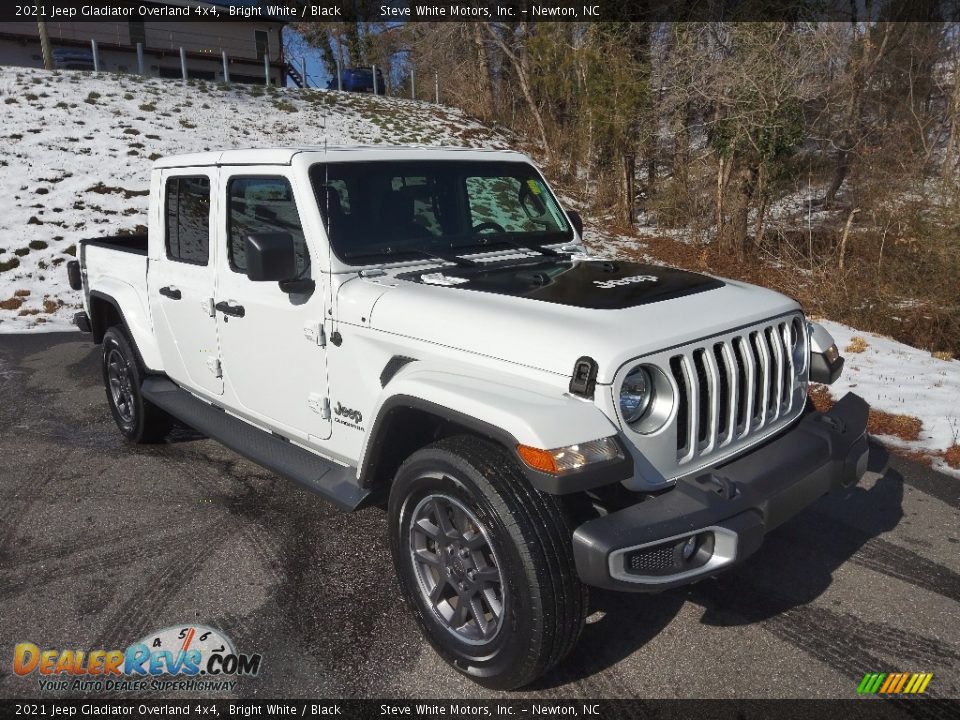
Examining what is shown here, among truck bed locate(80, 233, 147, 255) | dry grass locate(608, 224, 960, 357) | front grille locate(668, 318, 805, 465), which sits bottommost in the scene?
dry grass locate(608, 224, 960, 357)

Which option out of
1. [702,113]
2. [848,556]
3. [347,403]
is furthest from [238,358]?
[702,113]

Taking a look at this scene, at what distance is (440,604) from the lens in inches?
114

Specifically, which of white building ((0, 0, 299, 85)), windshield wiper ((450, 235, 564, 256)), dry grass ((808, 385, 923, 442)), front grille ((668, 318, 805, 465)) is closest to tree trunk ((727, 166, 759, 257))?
dry grass ((808, 385, 923, 442))

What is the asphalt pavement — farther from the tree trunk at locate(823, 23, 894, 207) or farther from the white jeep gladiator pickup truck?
the tree trunk at locate(823, 23, 894, 207)

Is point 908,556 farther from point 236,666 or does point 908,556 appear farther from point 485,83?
point 485,83

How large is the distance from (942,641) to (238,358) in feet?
11.9

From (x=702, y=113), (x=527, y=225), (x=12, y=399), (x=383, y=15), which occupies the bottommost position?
(x=12, y=399)

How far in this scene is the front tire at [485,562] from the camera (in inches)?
94.7

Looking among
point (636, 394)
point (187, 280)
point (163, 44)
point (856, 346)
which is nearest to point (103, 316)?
point (187, 280)

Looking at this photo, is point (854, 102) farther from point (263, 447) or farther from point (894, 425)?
point (263, 447)

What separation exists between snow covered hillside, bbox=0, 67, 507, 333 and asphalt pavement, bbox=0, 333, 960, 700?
248 inches

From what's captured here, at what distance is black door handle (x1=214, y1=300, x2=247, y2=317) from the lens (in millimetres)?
3812

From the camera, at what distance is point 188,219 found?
429cm

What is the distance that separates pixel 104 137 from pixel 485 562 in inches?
713
